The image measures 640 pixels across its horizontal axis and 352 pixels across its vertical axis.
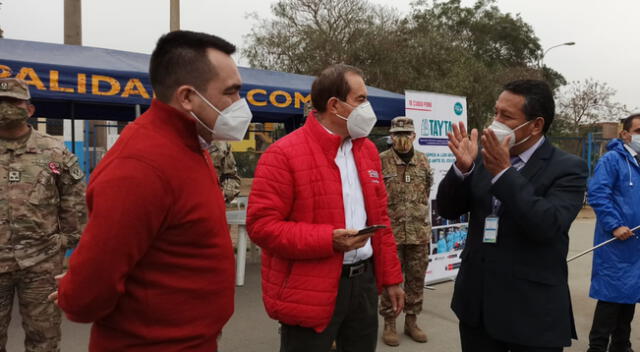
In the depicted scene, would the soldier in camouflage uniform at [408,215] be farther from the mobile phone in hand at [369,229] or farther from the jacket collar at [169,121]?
the jacket collar at [169,121]

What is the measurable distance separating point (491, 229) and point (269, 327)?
3299mm

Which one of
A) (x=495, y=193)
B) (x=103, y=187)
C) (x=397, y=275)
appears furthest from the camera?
(x=397, y=275)

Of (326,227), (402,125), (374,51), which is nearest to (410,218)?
(402,125)

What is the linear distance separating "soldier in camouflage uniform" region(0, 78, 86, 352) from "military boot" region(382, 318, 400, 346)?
2.67 meters

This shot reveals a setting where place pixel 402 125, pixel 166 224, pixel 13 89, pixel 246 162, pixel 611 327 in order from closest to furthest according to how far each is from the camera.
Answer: pixel 166 224
pixel 13 89
pixel 611 327
pixel 402 125
pixel 246 162

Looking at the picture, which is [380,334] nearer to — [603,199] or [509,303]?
[603,199]

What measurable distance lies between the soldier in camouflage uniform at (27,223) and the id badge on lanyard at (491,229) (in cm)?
268

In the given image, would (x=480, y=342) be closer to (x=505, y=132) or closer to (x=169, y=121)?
(x=505, y=132)

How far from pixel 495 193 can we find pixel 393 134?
3007mm

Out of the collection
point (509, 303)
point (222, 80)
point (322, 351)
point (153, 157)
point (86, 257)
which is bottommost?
point (322, 351)

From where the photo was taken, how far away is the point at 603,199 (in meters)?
4.08

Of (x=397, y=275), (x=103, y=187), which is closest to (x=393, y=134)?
(x=397, y=275)

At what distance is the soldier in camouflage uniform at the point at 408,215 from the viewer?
183 inches

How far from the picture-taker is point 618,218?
402 cm
